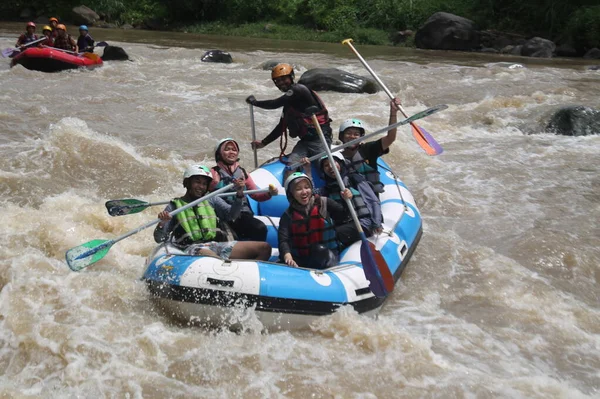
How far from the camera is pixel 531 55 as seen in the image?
19.8 metres

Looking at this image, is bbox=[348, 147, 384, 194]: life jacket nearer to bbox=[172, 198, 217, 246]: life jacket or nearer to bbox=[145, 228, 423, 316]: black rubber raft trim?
bbox=[172, 198, 217, 246]: life jacket

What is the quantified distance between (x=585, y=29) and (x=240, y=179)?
19.1 m

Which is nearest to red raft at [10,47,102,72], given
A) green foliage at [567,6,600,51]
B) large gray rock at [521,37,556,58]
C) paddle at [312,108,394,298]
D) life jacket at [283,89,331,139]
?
life jacket at [283,89,331,139]

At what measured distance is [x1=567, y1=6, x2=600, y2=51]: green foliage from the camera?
789 inches

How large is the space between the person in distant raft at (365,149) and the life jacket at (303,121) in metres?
0.42

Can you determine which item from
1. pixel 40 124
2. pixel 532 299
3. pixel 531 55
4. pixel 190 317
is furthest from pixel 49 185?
pixel 531 55

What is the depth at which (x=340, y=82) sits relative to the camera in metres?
12.1

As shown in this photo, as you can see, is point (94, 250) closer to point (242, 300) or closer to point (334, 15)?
point (242, 300)

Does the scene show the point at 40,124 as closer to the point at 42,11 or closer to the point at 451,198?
the point at 451,198

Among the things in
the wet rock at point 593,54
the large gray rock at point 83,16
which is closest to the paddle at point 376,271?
the wet rock at point 593,54

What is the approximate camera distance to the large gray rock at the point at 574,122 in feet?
31.3

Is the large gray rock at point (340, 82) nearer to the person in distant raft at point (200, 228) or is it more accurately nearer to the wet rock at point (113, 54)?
the wet rock at point (113, 54)

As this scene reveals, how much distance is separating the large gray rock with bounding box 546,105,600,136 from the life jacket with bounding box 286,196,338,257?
6435mm

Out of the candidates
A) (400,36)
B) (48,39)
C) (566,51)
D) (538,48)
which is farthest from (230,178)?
(400,36)
